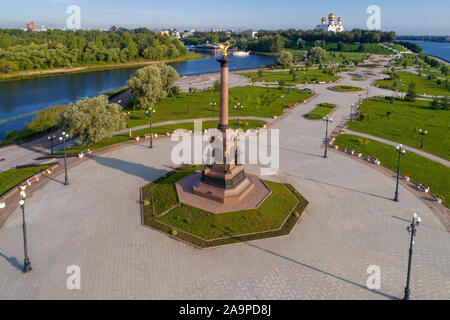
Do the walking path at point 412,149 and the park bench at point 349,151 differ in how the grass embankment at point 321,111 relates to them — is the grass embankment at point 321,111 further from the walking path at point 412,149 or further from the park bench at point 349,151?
the park bench at point 349,151

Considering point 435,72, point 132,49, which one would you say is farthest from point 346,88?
point 132,49

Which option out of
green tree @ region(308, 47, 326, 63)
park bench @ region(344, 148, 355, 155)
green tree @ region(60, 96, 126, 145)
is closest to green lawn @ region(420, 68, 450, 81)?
green tree @ region(308, 47, 326, 63)

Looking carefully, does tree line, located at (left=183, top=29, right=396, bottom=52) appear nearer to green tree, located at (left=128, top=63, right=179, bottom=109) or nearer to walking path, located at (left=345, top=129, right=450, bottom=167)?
green tree, located at (left=128, top=63, right=179, bottom=109)

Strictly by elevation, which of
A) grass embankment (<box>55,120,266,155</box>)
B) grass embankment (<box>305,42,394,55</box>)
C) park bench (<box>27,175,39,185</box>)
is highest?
grass embankment (<box>305,42,394,55</box>)

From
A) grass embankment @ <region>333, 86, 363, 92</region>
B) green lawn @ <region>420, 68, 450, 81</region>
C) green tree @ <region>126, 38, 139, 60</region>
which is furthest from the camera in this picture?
green tree @ <region>126, 38, 139, 60</region>

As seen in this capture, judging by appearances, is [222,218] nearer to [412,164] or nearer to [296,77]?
[412,164]

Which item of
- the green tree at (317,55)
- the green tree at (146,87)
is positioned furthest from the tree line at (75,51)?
the green tree at (146,87)
